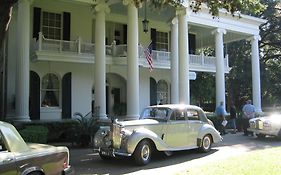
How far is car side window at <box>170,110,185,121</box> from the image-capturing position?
45.2 feet

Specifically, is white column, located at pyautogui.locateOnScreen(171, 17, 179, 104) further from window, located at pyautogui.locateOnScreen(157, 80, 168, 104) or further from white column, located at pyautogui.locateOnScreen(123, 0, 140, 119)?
window, located at pyautogui.locateOnScreen(157, 80, 168, 104)

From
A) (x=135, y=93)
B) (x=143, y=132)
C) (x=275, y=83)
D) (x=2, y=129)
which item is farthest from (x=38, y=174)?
(x=275, y=83)

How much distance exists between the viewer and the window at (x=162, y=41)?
29.2m

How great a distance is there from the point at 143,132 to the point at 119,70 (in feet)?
48.5

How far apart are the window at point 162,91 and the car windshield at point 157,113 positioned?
50.3 ft

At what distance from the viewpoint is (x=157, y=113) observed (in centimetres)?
1396

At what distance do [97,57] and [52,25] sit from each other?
185 inches

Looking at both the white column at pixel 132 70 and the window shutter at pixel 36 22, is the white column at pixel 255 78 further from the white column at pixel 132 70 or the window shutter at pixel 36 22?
the window shutter at pixel 36 22

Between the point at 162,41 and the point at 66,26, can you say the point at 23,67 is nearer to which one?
the point at 66,26

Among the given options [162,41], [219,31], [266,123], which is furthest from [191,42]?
[266,123]

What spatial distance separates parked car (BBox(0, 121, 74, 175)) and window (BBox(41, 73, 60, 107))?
52.8 ft

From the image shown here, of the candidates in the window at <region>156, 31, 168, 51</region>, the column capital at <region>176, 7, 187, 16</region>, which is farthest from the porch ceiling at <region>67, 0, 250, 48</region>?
the window at <region>156, 31, 168, 51</region>

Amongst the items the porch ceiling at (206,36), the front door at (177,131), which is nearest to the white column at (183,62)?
the porch ceiling at (206,36)

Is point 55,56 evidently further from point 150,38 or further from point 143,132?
point 143,132
